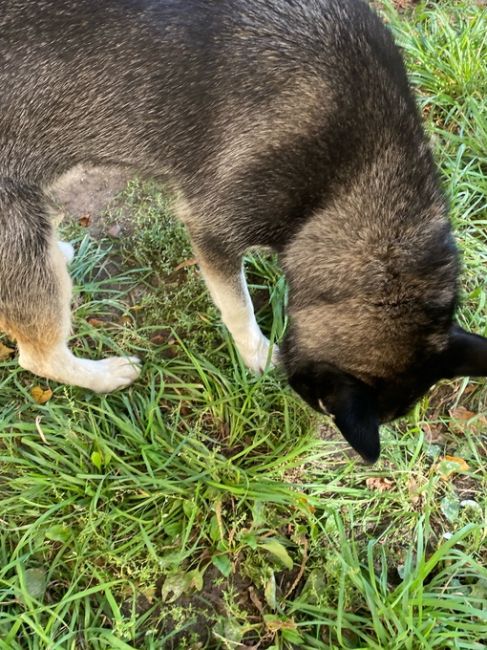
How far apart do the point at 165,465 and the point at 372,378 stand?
1.09 m

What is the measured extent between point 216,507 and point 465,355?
1237mm

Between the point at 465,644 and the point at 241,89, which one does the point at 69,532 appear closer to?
the point at 465,644

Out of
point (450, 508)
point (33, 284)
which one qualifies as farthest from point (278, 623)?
point (33, 284)

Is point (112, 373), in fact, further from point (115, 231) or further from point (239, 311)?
point (115, 231)

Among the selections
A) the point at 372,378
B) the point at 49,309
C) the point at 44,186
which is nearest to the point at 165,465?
the point at 49,309

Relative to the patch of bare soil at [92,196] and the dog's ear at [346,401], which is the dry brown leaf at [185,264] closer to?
the patch of bare soil at [92,196]

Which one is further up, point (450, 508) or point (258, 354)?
point (258, 354)

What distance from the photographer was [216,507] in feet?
8.86

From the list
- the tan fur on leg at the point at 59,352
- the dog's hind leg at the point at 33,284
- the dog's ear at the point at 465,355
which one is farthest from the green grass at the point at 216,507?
the dog's ear at the point at 465,355

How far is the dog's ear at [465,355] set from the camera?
87.1 inches

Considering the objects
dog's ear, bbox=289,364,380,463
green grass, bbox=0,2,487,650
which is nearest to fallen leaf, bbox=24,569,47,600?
green grass, bbox=0,2,487,650

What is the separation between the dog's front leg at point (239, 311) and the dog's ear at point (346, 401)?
1.84ft

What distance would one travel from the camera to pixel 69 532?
8.73 ft

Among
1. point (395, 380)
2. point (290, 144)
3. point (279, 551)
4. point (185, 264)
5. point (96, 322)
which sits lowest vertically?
point (279, 551)
